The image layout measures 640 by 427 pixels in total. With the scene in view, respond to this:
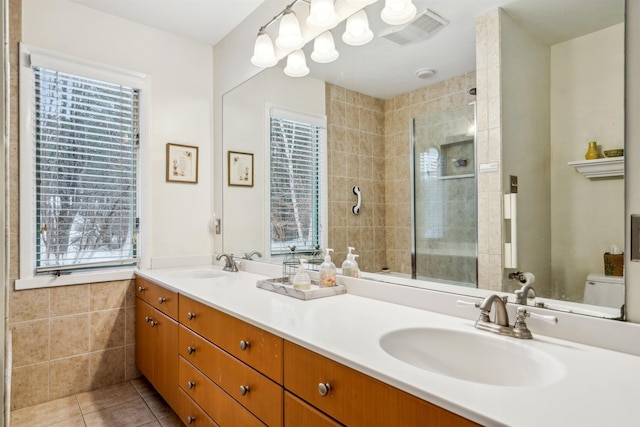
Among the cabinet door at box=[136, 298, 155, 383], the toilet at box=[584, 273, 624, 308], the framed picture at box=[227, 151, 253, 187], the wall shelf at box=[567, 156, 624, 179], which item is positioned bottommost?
the cabinet door at box=[136, 298, 155, 383]

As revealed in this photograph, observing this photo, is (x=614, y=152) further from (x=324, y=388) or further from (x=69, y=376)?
A: (x=69, y=376)

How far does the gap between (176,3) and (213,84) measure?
68 cm

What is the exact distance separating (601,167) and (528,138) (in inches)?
8.8

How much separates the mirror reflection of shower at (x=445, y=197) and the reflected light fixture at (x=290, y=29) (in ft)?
3.08

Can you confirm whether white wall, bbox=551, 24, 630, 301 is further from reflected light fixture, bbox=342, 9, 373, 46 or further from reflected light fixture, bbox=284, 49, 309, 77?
reflected light fixture, bbox=284, 49, 309, 77

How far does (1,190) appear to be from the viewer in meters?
0.46

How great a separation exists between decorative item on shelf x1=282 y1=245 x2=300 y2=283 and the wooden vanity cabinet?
630 millimetres

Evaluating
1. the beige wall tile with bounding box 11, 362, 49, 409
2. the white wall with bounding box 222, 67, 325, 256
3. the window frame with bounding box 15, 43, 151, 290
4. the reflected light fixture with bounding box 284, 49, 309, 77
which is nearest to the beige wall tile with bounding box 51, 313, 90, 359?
the beige wall tile with bounding box 11, 362, 49, 409

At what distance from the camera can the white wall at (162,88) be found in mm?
2338

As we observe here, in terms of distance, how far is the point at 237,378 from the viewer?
1.40 m

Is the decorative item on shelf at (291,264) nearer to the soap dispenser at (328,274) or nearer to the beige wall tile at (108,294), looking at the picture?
the soap dispenser at (328,274)

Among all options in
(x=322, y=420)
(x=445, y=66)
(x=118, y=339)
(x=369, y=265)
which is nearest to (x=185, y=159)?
(x=118, y=339)

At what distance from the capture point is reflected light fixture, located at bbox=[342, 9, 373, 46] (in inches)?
67.7


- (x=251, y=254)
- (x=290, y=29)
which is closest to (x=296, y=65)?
(x=290, y=29)
